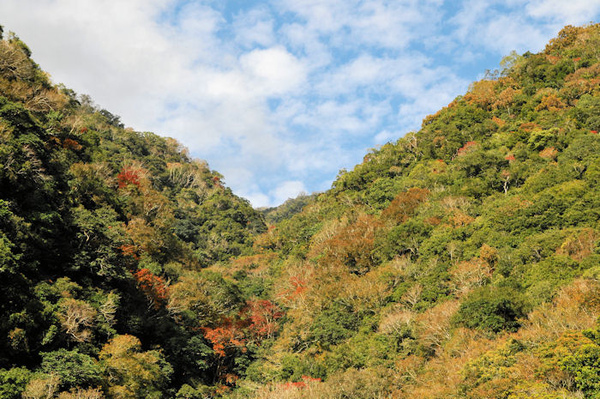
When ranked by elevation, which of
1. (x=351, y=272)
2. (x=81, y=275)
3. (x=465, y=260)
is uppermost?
(x=81, y=275)

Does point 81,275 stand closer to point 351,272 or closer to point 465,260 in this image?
point 351,272

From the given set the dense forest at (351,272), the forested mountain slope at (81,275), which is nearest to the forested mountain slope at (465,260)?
the dense forest at (351,272)

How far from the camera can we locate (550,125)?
147 ft

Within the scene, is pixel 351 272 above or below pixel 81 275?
below

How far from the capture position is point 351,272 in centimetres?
4250

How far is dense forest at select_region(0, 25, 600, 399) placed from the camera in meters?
20.8

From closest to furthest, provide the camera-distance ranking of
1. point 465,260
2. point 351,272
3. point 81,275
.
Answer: point 81,275 < point 465,260 < point 351,272

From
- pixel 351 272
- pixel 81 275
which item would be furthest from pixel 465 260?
pixel 81 275

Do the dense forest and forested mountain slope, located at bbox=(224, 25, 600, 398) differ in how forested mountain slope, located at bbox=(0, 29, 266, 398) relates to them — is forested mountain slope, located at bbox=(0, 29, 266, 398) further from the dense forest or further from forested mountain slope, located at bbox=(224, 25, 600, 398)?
forested mountain slope, located at bbox=(224, 25, 600, 398)

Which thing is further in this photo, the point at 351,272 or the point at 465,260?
the point at 351,272

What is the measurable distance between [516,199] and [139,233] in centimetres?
3756

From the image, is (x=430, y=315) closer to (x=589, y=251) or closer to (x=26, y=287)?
(x=589, y=251)

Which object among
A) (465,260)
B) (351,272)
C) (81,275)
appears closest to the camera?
(81,275)

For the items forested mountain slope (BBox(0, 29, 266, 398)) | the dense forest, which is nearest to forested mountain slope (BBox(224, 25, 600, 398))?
the dense forest
